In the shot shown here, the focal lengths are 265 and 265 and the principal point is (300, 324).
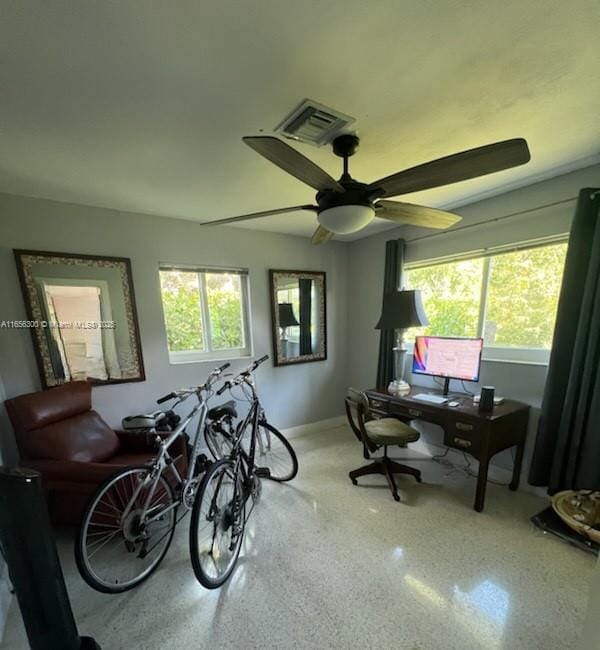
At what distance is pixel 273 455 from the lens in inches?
102

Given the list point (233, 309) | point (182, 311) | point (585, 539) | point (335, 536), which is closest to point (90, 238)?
point (182, 311)

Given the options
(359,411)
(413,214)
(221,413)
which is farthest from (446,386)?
(221,413)

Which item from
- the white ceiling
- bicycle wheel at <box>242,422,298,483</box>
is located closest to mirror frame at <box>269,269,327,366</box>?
bicycle wheel at <box>242,422,298,483</box>

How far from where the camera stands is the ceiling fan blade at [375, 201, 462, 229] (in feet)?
4.60

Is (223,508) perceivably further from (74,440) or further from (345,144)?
(345,144)

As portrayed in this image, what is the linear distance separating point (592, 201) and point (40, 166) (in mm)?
3385

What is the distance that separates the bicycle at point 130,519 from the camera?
1.37 metres

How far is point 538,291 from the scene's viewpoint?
206 cm

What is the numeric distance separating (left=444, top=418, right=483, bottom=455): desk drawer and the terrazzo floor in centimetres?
47

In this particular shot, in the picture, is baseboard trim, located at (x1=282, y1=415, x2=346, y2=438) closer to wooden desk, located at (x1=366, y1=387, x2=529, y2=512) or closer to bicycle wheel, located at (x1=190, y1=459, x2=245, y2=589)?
wooden desk, located at (x1=366, y1=387, x2=529, y2=512)

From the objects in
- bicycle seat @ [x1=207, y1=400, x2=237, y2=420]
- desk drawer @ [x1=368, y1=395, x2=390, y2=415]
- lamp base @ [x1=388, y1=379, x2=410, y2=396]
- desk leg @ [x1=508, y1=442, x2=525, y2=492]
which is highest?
bicycle seat @ [x1=207, y1=400, x2=237, y2=420]

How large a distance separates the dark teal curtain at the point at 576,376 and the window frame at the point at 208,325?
2.55 meters

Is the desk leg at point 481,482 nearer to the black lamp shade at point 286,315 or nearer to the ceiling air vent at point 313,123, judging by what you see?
the black lamp shade at point 286,315

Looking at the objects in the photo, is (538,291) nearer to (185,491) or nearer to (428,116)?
(428,116)
